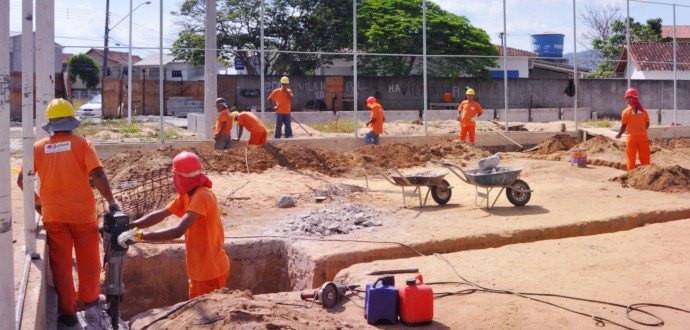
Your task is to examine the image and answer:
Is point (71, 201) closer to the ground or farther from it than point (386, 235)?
farther from it

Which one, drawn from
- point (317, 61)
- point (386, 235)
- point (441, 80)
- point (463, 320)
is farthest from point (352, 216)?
point (441, 80)

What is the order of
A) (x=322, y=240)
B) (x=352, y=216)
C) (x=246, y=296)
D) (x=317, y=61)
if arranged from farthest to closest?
(x=317, y=61), (x=352, y=216), (x=322, y=240), (x=246, y=296)

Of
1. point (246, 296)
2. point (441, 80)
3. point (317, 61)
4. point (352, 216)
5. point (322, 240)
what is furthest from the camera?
point (441, 80)

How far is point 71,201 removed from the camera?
19.8ft

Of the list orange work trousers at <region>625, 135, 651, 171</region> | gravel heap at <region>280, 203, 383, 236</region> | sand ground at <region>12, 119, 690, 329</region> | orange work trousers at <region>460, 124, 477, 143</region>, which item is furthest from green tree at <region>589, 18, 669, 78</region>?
gravel heap at <region>280, 203, 383, 236</region>

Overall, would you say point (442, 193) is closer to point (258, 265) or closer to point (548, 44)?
point (258, 265)

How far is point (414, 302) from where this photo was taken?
5.78 metres

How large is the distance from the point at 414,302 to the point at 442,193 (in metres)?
6.33

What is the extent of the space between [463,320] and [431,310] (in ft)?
1.19

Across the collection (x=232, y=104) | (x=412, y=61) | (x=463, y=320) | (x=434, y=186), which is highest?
(x=412, y=61)

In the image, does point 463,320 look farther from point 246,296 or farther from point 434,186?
point 434,186

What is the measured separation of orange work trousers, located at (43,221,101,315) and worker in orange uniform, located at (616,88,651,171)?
11190mm

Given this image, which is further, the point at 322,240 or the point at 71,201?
the point at 322,240

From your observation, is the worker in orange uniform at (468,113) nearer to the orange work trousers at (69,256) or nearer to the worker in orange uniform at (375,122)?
the worker in orange uniform at (375,122)
